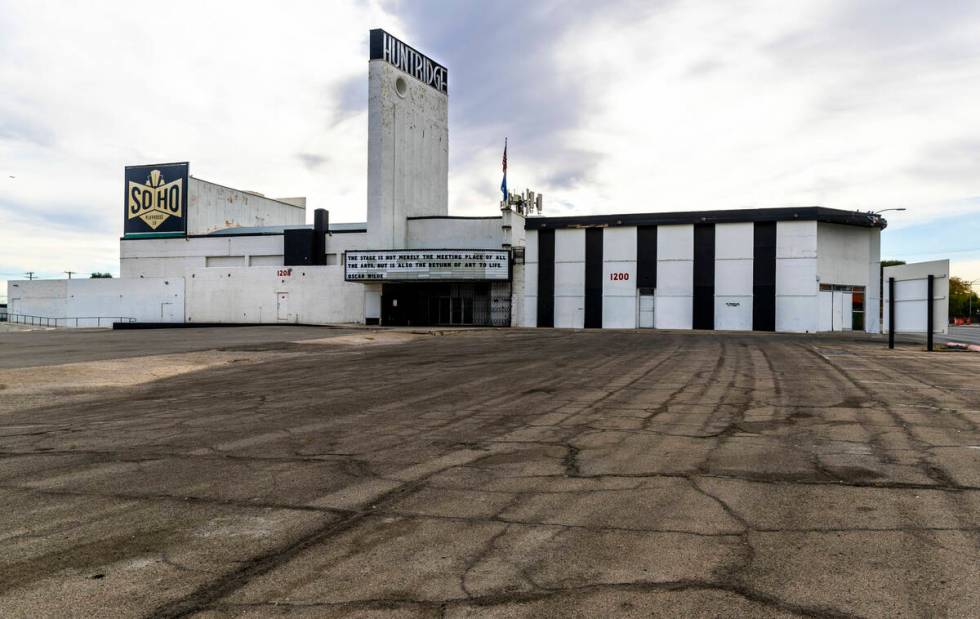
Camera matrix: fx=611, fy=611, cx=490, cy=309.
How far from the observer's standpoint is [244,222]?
6475cm

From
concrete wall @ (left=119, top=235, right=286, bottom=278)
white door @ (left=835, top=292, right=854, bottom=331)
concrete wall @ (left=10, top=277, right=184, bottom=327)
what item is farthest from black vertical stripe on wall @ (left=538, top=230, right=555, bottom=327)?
concrete wall @ (left=10, top=277, right=184, bottom=327)

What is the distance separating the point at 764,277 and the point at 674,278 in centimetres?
537

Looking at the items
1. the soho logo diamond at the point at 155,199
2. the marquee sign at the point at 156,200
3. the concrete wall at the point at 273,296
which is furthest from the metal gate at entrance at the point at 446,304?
the soho logo diamond at the point at 155,199

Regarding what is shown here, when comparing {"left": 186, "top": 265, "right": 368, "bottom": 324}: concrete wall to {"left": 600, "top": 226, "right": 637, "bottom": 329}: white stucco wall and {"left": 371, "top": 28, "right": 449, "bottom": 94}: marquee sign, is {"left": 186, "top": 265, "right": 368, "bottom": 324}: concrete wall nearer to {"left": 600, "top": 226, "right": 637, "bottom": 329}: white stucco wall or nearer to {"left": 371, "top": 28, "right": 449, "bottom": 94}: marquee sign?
{"left": 371, "top": 28, "right": 449, "bottom": 94}: marquee sign

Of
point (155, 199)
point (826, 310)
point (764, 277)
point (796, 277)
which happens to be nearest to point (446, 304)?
point (764, 277)

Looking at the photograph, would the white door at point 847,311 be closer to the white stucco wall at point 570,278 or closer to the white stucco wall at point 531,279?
the white stucco wall at point 570,278

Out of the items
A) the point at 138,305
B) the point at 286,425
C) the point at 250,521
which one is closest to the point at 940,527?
the point at 250,521

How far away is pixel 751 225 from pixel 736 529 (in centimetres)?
3750

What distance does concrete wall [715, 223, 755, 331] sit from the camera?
3822 centimetres

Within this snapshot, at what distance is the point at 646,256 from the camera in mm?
40062

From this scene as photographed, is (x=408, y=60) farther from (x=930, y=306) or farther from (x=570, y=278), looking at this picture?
(x=930, y=306)

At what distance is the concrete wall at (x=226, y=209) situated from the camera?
58.2 metres

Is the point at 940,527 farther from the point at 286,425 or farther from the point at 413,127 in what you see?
the point at 413,127

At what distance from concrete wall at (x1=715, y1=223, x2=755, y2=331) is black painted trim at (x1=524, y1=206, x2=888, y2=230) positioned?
27.8 inches
